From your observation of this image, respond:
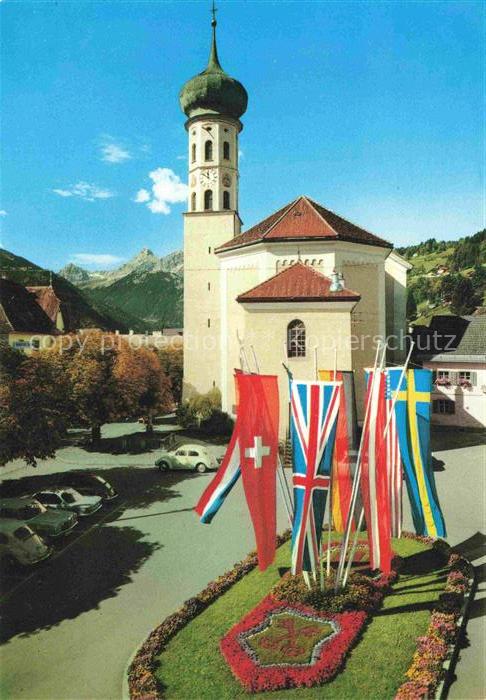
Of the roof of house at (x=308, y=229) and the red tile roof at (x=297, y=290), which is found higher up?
the roof of house at (x=308, y=229)

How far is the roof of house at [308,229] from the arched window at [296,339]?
608 cm

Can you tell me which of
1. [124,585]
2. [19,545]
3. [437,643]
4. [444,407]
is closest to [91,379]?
[19,545]

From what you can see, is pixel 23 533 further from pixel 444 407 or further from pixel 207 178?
pixel 207 178

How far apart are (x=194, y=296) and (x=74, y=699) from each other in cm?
2980

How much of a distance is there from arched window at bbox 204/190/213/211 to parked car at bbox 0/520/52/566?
28677mm

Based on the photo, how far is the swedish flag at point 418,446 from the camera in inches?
461

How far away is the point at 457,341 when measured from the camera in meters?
36.5

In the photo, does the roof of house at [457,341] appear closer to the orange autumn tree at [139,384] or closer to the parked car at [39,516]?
the orange autumn tree at [139,384]

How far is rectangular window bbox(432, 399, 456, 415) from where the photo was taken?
34.4m

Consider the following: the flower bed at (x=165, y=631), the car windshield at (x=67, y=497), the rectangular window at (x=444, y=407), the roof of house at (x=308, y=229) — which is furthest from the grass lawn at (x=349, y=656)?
the rectangular window at (x=444, y=407)

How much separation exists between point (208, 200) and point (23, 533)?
29.4 meters

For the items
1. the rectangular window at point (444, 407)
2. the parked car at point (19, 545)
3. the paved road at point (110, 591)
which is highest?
the rectangular window at point (444, 407)

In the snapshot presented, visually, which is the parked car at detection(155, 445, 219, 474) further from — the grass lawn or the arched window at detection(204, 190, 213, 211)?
the arched window at detection(204, 190, 213, 211)

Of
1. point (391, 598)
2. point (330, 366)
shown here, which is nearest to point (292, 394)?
point (391, 598)
